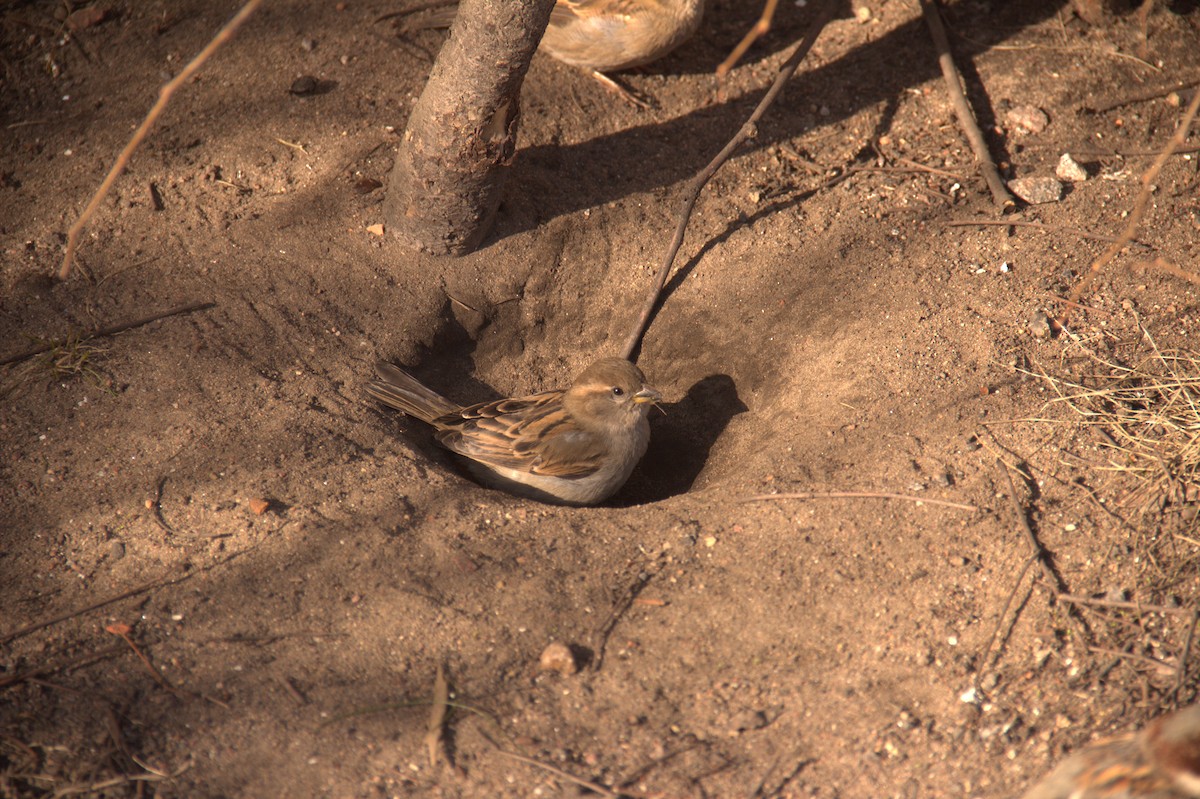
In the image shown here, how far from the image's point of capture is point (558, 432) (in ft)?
18.4

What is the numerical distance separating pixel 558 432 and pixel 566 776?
97.3 inches

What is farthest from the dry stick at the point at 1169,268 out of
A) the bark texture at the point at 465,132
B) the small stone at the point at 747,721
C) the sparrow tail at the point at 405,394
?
the sparrow tail at the point at 405,394

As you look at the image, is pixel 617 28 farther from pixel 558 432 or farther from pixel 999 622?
pixel 999 622

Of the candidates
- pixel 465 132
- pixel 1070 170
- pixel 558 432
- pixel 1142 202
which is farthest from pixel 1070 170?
pixel 465 132

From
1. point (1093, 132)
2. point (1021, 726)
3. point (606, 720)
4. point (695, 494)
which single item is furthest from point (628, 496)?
point (1093, 132)

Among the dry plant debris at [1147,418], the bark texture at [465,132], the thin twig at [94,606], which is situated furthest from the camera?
the bark texture at [465,132]

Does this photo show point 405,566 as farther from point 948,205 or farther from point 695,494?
point 948,205

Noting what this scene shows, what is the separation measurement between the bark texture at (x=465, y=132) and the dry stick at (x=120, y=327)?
4.19ft

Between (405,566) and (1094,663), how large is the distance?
293cm

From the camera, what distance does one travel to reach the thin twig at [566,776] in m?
3.43

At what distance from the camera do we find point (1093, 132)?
19.6 ft

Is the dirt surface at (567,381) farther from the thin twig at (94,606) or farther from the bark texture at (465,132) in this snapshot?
the bark texture at (465,132)

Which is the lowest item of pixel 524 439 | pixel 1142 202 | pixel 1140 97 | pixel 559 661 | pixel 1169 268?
pixel 524 439

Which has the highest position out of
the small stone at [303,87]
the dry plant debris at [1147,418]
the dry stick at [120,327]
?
the small stone at [303,87]
